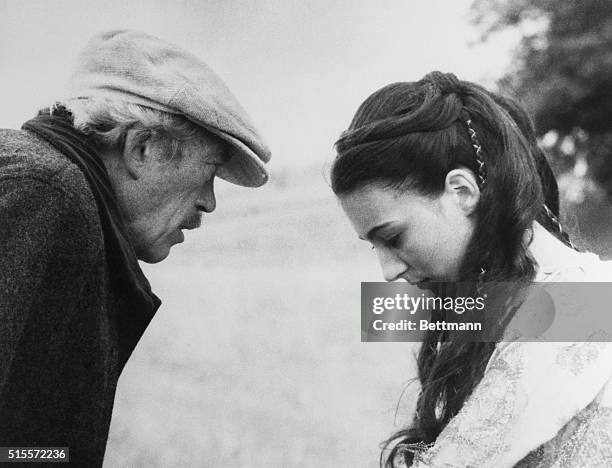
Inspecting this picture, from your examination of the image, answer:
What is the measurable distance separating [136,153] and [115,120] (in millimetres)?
70

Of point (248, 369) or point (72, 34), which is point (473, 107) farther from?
point (72, 34)

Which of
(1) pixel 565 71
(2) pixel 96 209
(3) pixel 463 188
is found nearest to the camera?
(2) pixel 96 209

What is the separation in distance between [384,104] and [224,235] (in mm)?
624

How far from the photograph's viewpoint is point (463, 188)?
118 centimetres

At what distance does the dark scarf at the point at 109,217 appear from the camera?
1021 mm

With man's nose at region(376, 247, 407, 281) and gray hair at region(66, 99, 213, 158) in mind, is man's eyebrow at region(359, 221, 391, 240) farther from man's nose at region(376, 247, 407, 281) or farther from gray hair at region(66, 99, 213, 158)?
gray hair at region(66, 99, 213, 158)

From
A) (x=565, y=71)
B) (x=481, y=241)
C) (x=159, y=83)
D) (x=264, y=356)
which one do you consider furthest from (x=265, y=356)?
(x=565, y=71)

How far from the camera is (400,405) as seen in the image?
152 centimetres

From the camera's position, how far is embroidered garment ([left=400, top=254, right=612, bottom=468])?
1.08 meters

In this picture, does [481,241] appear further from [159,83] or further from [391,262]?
[159,83]

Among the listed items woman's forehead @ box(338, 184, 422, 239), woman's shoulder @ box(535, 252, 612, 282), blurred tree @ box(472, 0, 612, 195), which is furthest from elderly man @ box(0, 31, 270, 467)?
blurred tree @ box(472, 0, 612, 195)

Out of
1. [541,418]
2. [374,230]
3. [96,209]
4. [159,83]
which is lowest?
[541,418]

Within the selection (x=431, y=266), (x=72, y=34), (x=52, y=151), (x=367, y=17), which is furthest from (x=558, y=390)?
(x=72, y=34)

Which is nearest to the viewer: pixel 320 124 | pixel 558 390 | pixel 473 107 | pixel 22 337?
pixel 22 337
